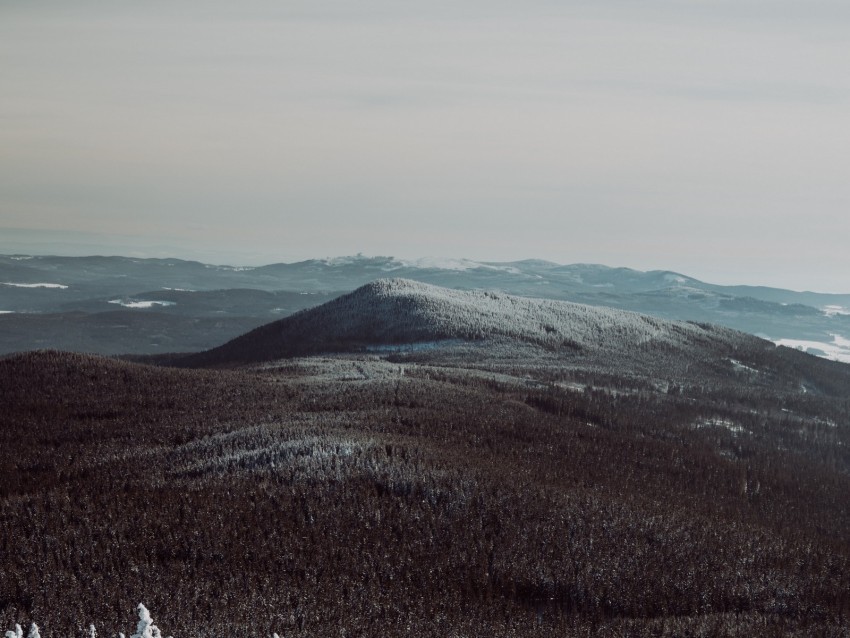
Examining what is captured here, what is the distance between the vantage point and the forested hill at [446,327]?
9394 cm

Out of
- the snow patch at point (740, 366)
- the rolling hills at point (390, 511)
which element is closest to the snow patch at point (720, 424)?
the rolling hills at point (390, 511)

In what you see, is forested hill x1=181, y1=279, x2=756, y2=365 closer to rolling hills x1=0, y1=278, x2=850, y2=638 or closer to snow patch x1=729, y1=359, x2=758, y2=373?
snow patch x1=729, y1=359, x2=758, y2=373

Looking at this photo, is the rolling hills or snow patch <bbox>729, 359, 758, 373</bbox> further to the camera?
snow patch <bbox>729, 359, 758, 373</bbox>

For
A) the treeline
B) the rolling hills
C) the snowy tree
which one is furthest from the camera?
the rolling hills

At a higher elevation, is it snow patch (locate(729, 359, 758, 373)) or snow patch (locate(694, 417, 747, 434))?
snow patch (locate(729, 359, 758, 373))

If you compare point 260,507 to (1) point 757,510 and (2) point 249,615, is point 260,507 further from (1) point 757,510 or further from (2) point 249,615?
(1) point 757,510

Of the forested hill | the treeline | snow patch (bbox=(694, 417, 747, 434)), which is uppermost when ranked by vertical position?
the forested hill

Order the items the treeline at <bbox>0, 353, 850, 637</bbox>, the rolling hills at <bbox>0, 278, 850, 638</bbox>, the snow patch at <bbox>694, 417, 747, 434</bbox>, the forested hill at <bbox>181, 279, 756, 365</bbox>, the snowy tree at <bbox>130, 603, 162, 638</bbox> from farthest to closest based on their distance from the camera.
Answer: the forested hill at <bbox>181, 279, 756, 365</bbox>
the snow patch at <bbox>694, 417, 747, 434</bbox>
the rolling hills at <bbox>0, 278, 850, 638</bbox>
the treeline at <bbox>0, 353, 850, 637</bbox>
the snowy tree at <bbox>130, 603, 162, 638</bbox>

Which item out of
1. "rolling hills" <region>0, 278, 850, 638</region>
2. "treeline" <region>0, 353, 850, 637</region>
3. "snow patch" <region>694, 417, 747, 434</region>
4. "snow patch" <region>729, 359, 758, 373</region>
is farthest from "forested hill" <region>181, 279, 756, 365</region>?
"treeline" <region>0, 353, 850, 637</region>

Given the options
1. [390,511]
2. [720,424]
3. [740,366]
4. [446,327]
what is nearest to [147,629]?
[390,511]

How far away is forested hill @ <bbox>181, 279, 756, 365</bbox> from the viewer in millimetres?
93938

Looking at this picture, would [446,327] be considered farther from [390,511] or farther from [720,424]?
[390,511]

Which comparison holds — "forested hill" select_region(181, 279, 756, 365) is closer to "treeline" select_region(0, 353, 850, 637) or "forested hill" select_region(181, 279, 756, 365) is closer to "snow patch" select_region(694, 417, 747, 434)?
"snow patch" select_region(694, 417, 747, 434)

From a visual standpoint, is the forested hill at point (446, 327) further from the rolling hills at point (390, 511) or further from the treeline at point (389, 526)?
the treeline at point (389, 526)
